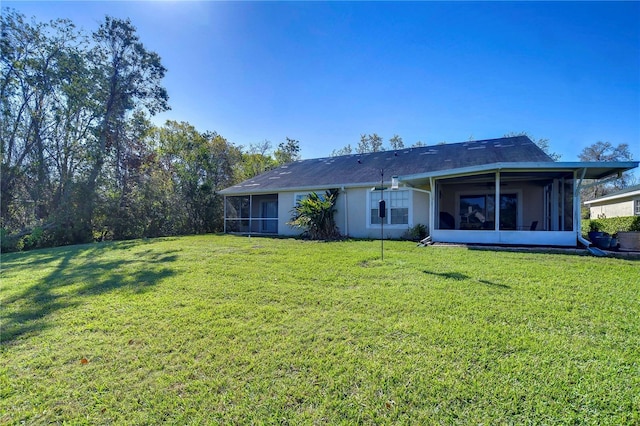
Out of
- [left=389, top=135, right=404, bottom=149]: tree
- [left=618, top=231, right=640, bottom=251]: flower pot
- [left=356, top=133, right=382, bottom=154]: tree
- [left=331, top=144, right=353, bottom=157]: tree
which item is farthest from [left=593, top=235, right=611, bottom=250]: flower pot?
[left=356, top=133, right=382, bottom=154]: tree

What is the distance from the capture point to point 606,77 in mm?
12188

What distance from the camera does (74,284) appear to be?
566 cm

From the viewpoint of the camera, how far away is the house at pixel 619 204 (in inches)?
669

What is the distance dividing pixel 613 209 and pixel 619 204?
39.4 inches

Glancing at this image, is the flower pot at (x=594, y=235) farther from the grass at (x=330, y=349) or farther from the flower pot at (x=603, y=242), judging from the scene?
the grass at (x=330, y=349)

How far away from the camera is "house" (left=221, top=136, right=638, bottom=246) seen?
880 centimetres

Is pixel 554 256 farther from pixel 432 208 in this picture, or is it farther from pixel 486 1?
pixel 486 1

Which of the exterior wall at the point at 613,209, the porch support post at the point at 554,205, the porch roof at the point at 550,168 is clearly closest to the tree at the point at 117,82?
the porch roof at the point at 550,168

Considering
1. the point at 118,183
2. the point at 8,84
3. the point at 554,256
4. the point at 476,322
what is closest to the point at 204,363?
the point at 476,322

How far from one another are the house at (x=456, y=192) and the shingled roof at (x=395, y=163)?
5 centimetres

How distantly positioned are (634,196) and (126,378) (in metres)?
24.3

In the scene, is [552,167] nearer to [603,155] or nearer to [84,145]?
[84,145]

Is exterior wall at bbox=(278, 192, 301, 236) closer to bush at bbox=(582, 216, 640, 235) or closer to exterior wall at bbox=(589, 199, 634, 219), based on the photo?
bush at bbox=(582, 216, 640, 235)

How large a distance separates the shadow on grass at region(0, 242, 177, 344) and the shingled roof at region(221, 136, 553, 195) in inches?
303
